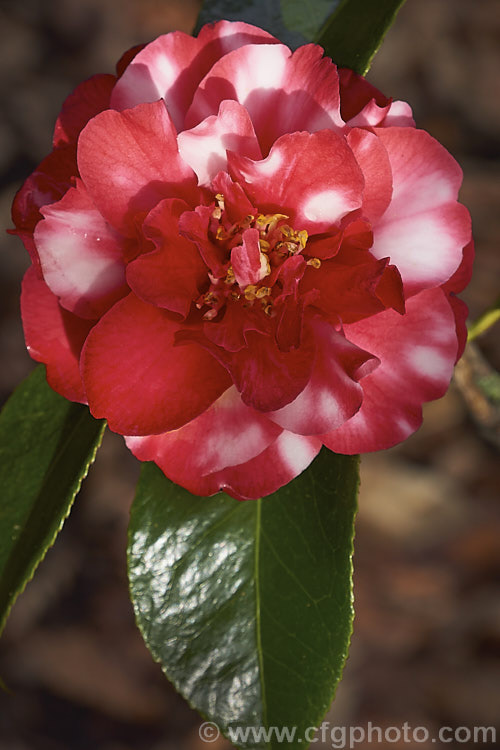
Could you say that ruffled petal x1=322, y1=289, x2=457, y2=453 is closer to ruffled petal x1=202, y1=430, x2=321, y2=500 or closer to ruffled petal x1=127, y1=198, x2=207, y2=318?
ruffled petal x1=202, y1=430, x2=321, y2=500

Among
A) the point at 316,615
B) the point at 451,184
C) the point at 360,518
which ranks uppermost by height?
the point at 451,184

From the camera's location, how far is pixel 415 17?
225 centimetres

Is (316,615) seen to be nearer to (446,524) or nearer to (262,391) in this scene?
(262,391)

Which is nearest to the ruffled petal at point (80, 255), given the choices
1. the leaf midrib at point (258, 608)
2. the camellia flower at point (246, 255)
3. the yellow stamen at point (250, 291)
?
the camellia flower at point (246, 255)

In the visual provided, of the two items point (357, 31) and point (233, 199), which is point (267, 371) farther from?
point (357, 31)

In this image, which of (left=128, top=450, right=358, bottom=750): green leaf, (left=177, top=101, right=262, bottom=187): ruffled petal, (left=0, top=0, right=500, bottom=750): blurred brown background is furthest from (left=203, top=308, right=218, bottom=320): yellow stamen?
(left=0, top=0, right=500, bottom=750): blurred brown background

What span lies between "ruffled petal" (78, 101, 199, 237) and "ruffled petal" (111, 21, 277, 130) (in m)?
0.05

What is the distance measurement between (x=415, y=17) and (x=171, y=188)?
1.95 m

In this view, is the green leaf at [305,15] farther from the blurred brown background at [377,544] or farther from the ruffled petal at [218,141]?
the blurred brown background at [377,544]

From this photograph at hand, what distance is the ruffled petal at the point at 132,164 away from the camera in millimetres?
591

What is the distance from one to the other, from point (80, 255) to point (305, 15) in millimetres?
410

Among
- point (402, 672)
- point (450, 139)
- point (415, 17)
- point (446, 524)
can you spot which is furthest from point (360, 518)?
point (415, 17)

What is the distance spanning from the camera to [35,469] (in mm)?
811

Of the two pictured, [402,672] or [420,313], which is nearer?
[420,313]
